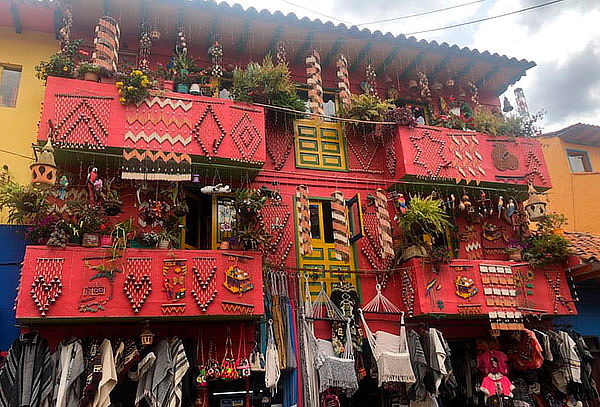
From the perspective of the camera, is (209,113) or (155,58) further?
(155,58)

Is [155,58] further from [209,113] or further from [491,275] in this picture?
[491,275]

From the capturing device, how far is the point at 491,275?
36.3ft

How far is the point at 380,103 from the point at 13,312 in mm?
9008

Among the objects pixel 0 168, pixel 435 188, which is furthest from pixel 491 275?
pixel 0 168

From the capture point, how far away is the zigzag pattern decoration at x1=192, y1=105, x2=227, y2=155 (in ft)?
33.1

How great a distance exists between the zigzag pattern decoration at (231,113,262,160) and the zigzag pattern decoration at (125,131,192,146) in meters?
1.01

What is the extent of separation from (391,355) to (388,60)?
769 centimetres

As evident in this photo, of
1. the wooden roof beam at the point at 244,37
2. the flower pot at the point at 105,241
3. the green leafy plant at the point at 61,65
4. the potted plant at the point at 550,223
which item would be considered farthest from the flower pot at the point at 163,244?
the potted plant at the point at 550,223

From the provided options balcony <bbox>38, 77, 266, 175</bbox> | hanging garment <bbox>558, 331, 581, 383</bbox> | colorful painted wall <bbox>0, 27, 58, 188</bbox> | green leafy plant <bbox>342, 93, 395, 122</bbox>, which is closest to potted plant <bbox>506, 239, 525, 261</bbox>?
hanging garment <bbox>558, 331, 581, 383</bbox>

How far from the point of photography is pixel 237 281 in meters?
9.27

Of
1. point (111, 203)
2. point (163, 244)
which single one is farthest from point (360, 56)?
point (111, 203)

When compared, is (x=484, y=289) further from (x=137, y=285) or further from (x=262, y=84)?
(x=137, y=285)

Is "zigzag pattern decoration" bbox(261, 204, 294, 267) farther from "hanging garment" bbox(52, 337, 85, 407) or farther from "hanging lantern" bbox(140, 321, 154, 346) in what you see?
"hanging garment" bbox(52, 337, 85, 407)

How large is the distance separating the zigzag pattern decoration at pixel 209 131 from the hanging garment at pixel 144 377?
13.3 ft
